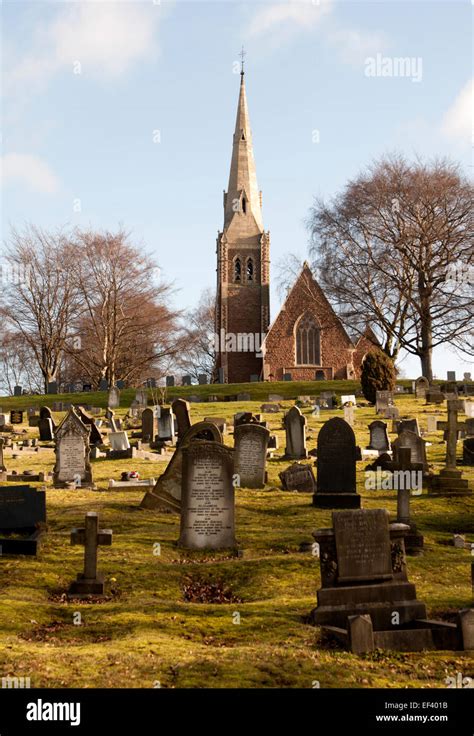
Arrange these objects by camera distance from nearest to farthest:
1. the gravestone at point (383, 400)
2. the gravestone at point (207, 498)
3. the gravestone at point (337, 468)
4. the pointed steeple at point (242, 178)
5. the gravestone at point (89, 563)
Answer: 1. the gravestone at point (89, 563)
2. the gravestone at point (207, 498)
3. the gravestone at point (337, 468)
4. the gravestone at point (383, 400)
5. the pointed steeple at point (242, 178)

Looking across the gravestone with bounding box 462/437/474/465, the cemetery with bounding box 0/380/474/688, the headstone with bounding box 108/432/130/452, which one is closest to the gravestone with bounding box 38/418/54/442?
the headstone with bounding box 108/432/130/452

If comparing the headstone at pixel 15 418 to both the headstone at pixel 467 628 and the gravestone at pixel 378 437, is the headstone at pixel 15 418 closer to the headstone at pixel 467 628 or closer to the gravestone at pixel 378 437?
the gravestone at pixel 378 437

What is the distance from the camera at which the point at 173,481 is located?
1564 centimetres

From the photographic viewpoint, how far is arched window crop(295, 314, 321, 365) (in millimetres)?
60219

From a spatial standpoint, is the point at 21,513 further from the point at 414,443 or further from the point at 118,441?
the point at 118,441

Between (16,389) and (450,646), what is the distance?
50235mm

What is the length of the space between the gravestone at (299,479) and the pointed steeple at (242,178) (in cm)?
4993

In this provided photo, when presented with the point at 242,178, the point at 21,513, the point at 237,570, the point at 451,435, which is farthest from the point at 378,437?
the point at 242,178

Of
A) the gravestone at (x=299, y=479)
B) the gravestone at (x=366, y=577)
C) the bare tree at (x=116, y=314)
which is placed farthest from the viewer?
the bare tree at (x=116, y=314)

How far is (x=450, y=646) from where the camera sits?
855 cm

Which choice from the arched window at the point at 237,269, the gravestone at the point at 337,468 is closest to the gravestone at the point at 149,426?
the gravestone at the point at 337,468

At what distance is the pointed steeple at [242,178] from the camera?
67.4 metres

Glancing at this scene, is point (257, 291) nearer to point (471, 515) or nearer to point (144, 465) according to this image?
point (144, 465)
